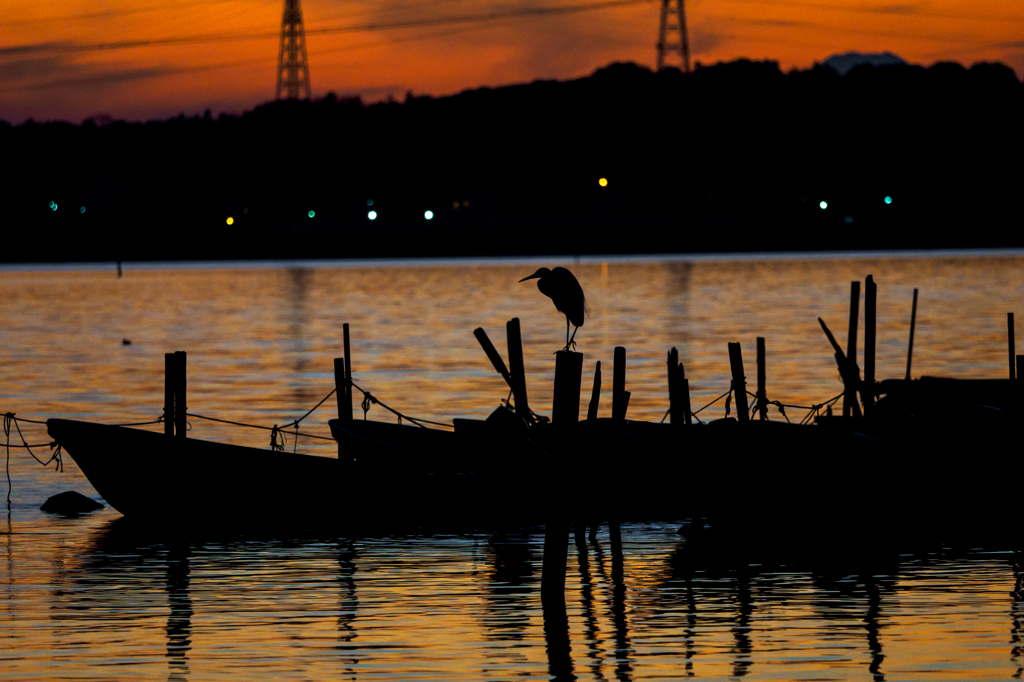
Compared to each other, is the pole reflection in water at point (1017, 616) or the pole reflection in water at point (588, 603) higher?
the pole reflection in water at point (588, 603)

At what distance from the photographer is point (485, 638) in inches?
654

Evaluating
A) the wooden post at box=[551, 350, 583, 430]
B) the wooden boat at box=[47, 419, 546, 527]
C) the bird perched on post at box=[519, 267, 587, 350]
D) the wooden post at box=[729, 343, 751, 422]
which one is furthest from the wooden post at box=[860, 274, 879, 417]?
the wooden post at box=[551, 350, 583, 430]

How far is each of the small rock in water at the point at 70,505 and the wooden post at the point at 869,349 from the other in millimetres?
12283

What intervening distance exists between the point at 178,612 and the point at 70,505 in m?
8.31

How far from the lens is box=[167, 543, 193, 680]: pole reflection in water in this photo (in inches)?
614

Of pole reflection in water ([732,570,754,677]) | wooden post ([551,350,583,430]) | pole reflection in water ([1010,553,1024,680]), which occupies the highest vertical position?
wooden post ([551,350,583,430])

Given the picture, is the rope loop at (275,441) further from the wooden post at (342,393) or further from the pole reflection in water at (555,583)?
the pole reflection in water at (555,583)

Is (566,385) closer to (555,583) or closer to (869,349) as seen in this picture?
(555,583)

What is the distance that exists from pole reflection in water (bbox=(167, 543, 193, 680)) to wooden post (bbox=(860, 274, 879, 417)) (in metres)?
11.3

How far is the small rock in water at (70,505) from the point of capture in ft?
83.4

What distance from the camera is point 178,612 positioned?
17844 millimetres

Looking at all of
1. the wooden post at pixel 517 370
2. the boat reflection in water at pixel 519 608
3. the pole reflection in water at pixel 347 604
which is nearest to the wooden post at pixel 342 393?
the wooden post at pixel 517 370

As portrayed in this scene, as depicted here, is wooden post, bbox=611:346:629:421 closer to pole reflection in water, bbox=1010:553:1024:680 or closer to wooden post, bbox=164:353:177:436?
pole reflection in water, bbox=1010:553:1024:680

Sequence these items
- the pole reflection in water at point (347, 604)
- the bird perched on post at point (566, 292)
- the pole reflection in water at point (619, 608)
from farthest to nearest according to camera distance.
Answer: the bird perched on post at point (566, 292), the pole reflection in water at point (347, 604), the pole reflection in water at point (619, 608)
